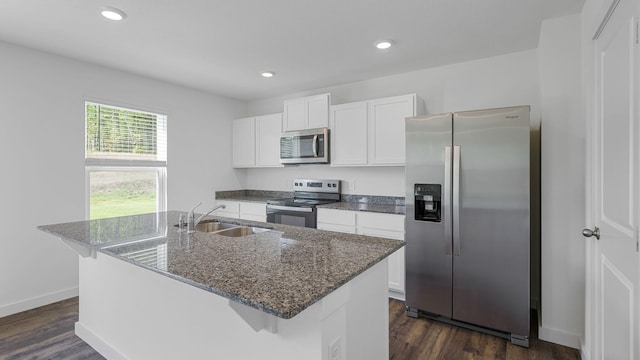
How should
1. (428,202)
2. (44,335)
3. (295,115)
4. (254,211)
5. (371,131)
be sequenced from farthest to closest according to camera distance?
1. (254,211)
2. (295,115)
3. (371,131)
4. (428,202)
5. (44,335)

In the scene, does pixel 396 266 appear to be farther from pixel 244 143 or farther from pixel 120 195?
pixel 120 195

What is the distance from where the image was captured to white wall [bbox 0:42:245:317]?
275cm

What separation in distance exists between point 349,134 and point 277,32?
149cm

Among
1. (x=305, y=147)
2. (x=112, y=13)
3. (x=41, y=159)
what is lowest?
(x=41, y=159)

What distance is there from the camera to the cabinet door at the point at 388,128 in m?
3.26

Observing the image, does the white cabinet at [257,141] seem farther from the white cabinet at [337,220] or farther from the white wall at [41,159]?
the white wall at [41,159]

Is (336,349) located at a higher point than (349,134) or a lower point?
lower

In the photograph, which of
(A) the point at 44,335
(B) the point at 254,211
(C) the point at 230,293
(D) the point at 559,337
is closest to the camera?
(C) the point at 230,293

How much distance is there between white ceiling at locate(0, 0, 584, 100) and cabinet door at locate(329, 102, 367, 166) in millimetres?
426

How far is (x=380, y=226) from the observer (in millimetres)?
3152

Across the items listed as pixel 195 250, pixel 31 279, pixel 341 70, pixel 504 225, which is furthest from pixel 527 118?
pixel 31 279

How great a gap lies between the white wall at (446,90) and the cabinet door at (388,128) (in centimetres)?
33

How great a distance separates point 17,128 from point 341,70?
3114 millimetres

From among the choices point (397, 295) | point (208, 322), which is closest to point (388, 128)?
point (397, 295)
